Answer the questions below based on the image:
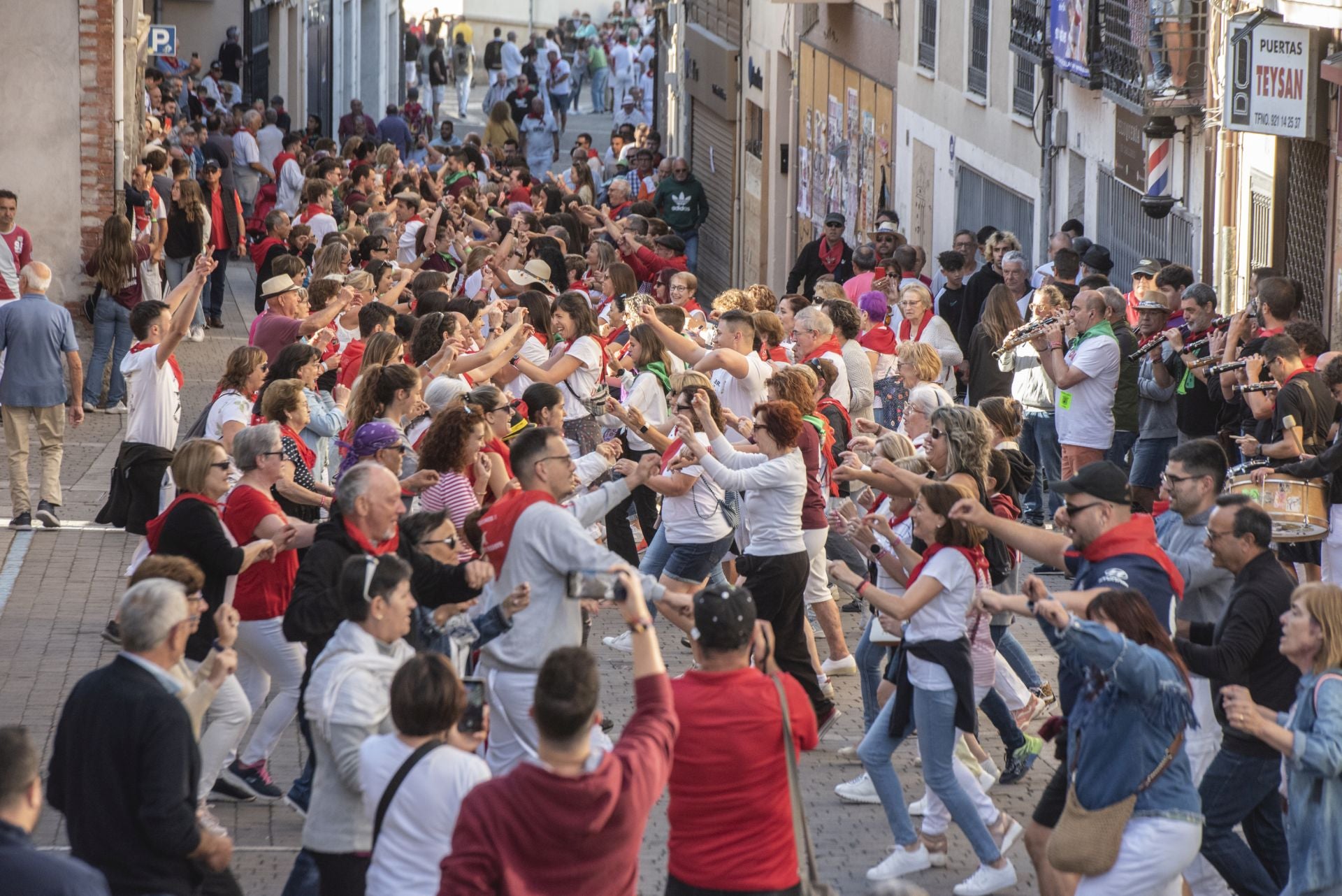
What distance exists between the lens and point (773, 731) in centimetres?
569

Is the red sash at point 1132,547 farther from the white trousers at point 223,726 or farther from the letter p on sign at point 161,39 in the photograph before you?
the letter p on sign at point 161,39

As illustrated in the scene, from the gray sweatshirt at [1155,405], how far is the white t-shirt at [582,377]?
3616 mm

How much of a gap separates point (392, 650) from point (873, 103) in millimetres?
20218

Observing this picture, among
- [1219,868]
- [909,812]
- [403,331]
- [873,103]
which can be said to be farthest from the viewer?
[873,103]

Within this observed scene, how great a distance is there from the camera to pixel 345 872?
19.9ft

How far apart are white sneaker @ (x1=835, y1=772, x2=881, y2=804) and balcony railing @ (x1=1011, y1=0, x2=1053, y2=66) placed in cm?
1162

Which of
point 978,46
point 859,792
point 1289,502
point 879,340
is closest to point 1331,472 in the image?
point 1289,502

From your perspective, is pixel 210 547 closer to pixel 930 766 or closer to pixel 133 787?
pixel 133 787

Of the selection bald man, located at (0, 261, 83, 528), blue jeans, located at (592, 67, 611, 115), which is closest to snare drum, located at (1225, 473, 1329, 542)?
bald man, located at (0, 261, 83, 528)

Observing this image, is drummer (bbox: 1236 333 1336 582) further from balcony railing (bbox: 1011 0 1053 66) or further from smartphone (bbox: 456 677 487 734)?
balcony railing (bbox: 1011 0 1053 66)

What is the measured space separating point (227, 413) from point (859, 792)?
3.93 metres

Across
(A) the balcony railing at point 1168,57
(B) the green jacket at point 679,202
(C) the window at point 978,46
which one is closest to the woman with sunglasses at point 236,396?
(A) the balcony railing at point 1168,57

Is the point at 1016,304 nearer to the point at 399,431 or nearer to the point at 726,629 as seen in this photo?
the point at 399,431

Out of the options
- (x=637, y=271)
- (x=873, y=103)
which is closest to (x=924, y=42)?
(x=873, y=103)
